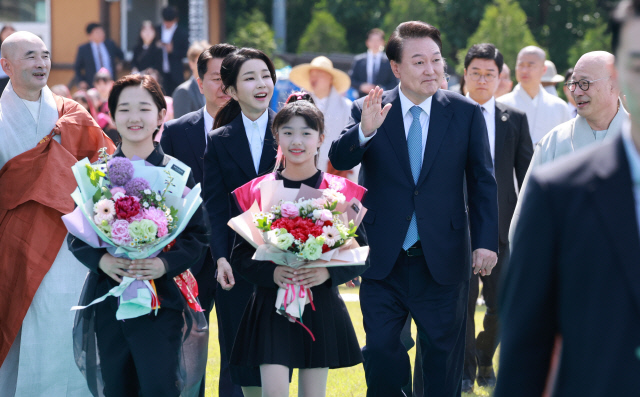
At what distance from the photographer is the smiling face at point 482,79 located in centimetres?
696

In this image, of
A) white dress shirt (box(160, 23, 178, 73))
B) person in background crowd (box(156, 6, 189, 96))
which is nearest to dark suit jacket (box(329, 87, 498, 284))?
person in background crowd (box(156, 6, 189, 96))

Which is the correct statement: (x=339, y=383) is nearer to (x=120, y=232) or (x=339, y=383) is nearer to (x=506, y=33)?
(x=120, y=232)

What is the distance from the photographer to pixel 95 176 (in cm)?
442

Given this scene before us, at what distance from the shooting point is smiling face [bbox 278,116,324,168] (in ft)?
15.5

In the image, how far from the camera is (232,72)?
550 centimetres

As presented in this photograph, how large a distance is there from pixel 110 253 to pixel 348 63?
14793mm

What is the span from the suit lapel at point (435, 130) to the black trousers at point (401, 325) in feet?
1.73

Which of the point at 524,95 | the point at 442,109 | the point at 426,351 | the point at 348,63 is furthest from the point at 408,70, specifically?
the point at 348,63

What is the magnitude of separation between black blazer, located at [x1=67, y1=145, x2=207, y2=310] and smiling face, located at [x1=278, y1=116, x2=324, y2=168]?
1.87 ft

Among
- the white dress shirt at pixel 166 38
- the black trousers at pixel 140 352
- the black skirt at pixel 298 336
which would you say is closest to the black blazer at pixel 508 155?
the black skirt at pixel 298 336

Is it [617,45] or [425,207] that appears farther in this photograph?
[425,207]

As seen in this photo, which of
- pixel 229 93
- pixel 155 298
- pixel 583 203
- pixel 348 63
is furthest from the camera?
pixel 348 63

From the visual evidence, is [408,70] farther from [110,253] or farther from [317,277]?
[110,253]

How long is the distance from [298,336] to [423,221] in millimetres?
985
